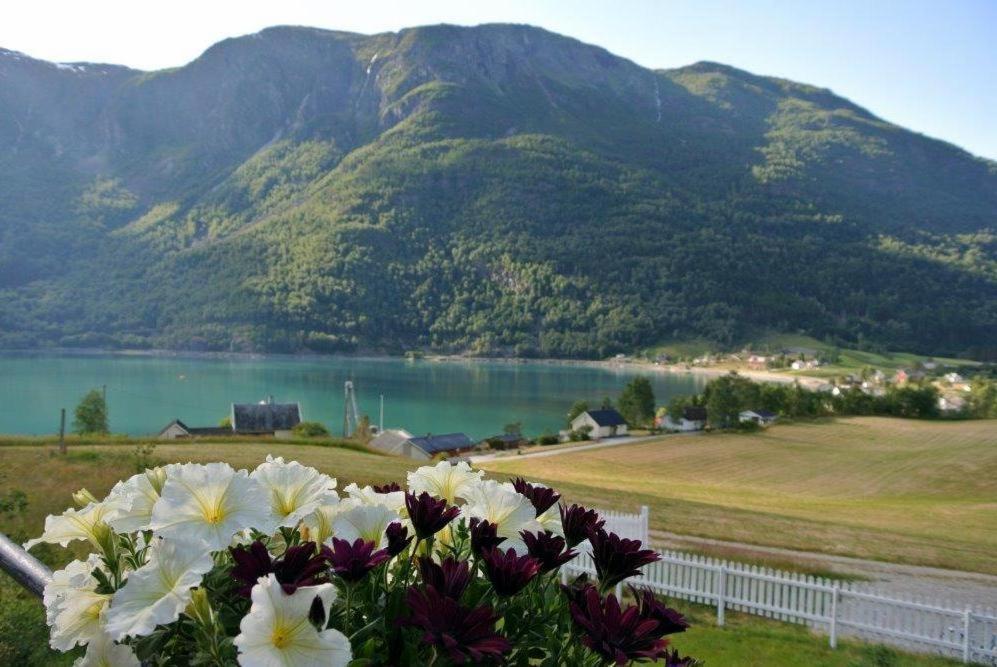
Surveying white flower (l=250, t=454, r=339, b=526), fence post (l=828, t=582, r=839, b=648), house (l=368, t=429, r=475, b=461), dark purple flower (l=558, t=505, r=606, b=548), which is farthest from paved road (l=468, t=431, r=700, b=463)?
white flower (l=250, t=454, r=339, b=526)

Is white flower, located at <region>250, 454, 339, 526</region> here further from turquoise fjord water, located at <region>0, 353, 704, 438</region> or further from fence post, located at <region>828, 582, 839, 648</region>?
turquoise fjord water, located at <region>0, 353, 704, 438</region>

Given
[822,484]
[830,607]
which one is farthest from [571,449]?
[830,607]

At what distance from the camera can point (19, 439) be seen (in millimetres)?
19859

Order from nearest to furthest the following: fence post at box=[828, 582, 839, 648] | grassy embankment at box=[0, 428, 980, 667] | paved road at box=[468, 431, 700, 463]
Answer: grassy embankment at box=[0, 428, 980, 667] → fence post at box=[828, 582, 839, 648] → paved road at box=[468, 431, 700, 463]

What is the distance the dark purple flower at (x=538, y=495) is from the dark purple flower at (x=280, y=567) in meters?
0.60

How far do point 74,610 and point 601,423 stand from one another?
6417 centimetres

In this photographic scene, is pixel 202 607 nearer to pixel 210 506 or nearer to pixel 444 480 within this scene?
pixel 210 506

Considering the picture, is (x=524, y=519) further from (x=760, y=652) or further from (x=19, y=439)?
(x=19, y=439)

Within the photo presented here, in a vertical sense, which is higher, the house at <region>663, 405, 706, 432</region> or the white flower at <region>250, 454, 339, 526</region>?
the white flower at <region>250, 454, 339, 526</region>

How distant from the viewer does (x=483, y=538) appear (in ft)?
4.58

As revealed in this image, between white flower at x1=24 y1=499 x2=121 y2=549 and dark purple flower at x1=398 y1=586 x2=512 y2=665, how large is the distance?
2.12 feet

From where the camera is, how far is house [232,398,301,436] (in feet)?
153

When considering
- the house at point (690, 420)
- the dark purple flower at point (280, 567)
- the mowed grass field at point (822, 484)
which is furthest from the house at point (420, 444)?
the dark purple flower at point (280, 567)

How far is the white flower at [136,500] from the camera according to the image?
1314 mm
